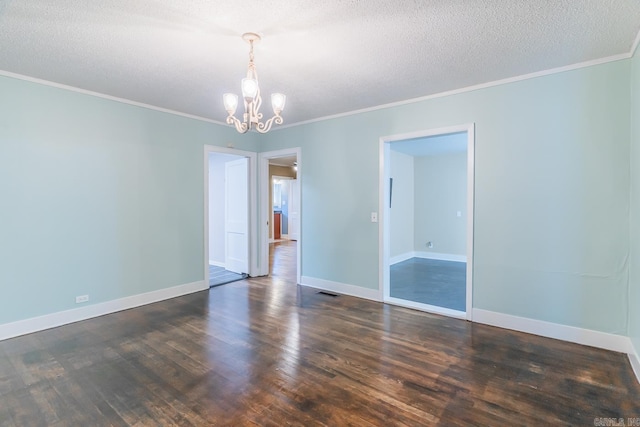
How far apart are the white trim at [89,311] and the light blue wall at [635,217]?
4836mm

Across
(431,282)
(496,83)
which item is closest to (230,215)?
(431,282)

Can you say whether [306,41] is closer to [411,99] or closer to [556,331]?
[411,99]

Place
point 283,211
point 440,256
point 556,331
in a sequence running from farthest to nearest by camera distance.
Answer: point 283,211, point 440,256, point 556,331

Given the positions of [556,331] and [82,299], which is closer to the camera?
[556,331]

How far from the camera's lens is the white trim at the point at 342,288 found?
14.0ft

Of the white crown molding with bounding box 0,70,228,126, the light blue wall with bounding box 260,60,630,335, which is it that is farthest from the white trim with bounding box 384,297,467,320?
the white crown molding with bounding box 0,70,228,126

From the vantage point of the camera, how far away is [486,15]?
2.12m

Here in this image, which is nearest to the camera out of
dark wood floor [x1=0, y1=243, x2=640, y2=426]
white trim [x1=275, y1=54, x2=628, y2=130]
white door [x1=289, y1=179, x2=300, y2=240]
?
dark wood floor [x1=0, y1=243, x2=640, y2=426]

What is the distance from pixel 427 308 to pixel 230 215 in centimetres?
385

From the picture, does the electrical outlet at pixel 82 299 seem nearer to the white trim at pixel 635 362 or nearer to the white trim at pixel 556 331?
the white trim at pixel 556 331

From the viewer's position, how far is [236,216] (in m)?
5.80

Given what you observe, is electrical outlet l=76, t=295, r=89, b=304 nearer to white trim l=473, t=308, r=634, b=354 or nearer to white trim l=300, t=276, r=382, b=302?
white trim l=300, t=276, r=382, b=302

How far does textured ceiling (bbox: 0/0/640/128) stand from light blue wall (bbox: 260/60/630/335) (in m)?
0.29

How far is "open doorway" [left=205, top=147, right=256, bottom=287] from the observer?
5.42m
